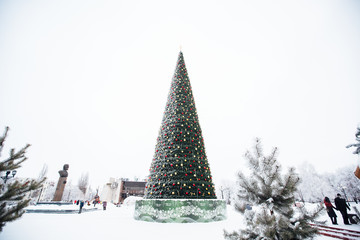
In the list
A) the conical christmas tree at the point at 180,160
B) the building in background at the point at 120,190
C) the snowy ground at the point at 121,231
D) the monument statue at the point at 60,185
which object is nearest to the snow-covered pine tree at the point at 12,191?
the snowy ground at the point at 121,231

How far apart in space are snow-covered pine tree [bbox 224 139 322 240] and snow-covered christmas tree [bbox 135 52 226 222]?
5.64m

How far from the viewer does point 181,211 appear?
26.4 ft

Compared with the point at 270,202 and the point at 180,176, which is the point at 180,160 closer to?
the point at 180,176

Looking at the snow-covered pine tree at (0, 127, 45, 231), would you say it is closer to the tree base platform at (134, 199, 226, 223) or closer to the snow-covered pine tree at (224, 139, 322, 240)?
the snow-covered pine tree at (224, 139, 322, 240)

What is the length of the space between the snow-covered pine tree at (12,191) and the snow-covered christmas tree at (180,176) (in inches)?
238

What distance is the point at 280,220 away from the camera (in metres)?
2.71

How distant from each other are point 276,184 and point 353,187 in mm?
54186

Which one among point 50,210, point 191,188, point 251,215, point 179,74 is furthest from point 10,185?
point 50,210

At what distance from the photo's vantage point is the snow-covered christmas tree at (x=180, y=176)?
8.19 metres

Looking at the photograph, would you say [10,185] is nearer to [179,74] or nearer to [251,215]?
[251,215]

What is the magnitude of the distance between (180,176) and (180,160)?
0.96 meters

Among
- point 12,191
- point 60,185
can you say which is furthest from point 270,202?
point 60,185

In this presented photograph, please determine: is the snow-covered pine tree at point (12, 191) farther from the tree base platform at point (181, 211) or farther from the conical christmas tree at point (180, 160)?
the conical christmas tree at point (180, 160)

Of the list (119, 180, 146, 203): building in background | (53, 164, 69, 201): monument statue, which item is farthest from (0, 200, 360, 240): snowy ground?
(119, 180, 146, 203): building in background
